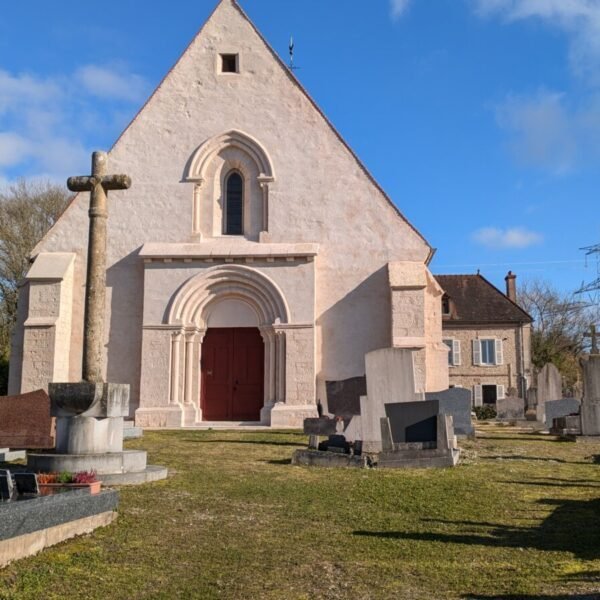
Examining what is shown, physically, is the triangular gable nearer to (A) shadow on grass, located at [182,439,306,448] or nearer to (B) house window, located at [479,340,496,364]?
(A) shadow on grass, located at [182,439,306,448]

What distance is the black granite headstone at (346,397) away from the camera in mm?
15016

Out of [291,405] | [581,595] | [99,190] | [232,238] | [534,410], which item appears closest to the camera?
[581,595]

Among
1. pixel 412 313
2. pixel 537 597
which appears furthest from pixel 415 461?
pixel 412 313

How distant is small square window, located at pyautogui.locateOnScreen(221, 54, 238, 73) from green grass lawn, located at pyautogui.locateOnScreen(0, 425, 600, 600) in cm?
1450

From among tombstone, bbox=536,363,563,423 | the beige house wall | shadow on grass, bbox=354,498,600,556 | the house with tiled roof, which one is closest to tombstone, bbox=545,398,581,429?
tombstone, bbox=536,363,563,423

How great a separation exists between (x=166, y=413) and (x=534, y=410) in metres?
13.0

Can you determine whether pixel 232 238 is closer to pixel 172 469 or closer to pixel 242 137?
pixel 242 137

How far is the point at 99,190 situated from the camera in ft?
31.8

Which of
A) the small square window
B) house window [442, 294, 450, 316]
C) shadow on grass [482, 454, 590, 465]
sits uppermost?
the small square window

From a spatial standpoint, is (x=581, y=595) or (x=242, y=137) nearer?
(x=581, y=595)

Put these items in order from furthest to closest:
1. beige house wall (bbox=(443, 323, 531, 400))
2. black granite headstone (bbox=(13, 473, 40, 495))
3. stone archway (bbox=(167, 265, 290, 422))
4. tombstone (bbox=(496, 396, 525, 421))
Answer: beige house wall (bbox=(443, 323, 531, 400)), tombstone (bbox=(496, 396, 525, 421)), stone archway (bbox=(167, 265, 290, 422)), black granite headstone (bbox=(13, 473, 40, 495))

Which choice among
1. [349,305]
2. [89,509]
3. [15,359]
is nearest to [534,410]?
[349,305]

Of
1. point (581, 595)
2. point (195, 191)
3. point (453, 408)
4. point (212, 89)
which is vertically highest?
point (212, 89)

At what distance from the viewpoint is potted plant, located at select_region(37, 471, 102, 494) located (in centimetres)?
678
